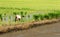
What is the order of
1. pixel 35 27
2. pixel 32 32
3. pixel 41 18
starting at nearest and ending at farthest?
pixel 32 32 → pixel 35 27 → pixel 41 18

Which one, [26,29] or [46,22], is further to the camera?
[46,22]

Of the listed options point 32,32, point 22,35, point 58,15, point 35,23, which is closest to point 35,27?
point 35,23

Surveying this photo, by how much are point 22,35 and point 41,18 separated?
3656 millimetres

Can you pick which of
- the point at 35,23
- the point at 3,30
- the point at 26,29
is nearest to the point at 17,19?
the point at 35,23

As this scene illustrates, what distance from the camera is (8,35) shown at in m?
6.95

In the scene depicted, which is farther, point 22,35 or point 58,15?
point 58,15

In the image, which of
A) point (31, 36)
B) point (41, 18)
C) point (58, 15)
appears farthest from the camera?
point (58, 15)

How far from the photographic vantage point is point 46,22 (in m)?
9.65

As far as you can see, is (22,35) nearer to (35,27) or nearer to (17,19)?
(35,27)

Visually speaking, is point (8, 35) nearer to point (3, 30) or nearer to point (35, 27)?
point (3, 30)

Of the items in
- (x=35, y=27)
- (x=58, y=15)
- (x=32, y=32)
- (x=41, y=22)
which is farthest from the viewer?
(x=58, y=15)

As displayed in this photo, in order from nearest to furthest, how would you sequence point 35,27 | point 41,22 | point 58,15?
1. point 35,27
2. point 41,22
3. point 58,15

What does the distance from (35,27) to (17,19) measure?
52.7 inches

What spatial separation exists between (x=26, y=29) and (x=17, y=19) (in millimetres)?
1708
